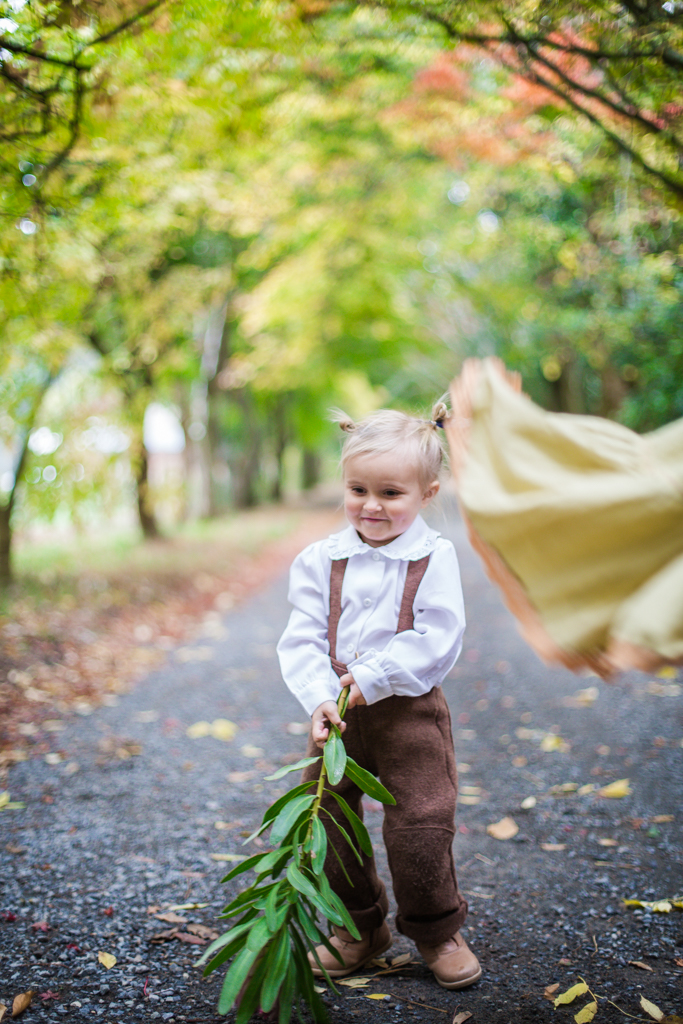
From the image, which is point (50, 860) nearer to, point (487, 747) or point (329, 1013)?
point (329, 1013)

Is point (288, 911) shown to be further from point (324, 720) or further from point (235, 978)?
point (324, 720)

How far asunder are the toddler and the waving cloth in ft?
0.70

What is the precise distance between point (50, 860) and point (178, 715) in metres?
1.92

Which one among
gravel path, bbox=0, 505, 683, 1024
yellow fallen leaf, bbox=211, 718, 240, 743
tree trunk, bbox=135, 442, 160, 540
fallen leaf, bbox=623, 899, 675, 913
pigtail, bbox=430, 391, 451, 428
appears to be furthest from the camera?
tree trunk, bbox=135, 442, 160, 540

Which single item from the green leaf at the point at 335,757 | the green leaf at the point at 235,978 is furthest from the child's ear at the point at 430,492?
the green leaf at the point at 235,978

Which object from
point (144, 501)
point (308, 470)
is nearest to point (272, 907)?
point (144, 501)

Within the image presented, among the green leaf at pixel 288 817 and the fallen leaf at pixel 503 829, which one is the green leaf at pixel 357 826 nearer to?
the green leaf at pixel 288 817

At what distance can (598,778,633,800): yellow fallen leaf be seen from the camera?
11.3ft

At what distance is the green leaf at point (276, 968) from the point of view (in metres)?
1.79

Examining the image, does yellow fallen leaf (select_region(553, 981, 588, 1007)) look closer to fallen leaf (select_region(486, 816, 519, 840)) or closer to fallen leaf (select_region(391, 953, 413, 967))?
fallen leaf (select_region(391, 953, 413, 967))

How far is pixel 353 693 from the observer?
82.0 inches

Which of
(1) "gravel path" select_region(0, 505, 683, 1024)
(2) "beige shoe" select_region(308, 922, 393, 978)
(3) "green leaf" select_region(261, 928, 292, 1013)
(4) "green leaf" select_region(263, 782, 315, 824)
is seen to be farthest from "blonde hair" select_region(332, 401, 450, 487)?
(1) "gravel path" select_region(0, 505, 683, 1024)

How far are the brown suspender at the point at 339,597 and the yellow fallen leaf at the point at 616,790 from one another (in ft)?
6.52

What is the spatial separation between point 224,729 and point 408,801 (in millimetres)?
2641
